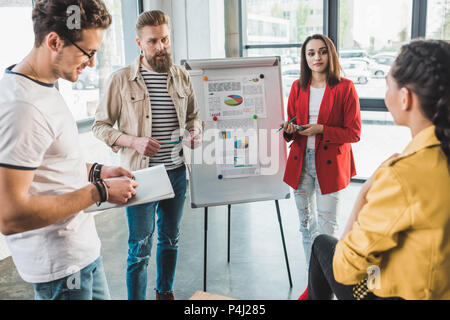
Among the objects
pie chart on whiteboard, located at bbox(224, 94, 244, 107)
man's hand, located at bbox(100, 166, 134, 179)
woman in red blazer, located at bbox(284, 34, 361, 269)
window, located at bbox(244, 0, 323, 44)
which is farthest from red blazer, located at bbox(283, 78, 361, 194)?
window, located at bbox(244, 0, 323, 44)

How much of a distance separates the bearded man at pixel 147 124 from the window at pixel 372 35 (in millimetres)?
3397

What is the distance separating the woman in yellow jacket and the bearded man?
1152 mm

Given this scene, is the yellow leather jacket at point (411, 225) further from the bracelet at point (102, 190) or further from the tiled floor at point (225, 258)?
the tiled floor at point (225, 258)

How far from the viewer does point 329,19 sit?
4.91m

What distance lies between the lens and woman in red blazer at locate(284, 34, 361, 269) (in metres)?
2.40

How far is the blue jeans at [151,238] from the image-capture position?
2.09 meters

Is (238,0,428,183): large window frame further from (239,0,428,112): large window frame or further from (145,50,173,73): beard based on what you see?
(145,50,173,73): beard

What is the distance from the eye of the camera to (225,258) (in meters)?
3.16

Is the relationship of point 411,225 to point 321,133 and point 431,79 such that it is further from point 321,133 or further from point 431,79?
point 321,133

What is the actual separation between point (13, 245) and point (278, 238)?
8.51 feet

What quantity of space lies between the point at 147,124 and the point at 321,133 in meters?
1.04

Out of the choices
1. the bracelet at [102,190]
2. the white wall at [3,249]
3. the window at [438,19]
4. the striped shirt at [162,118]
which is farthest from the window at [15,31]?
the window at [438,19]
